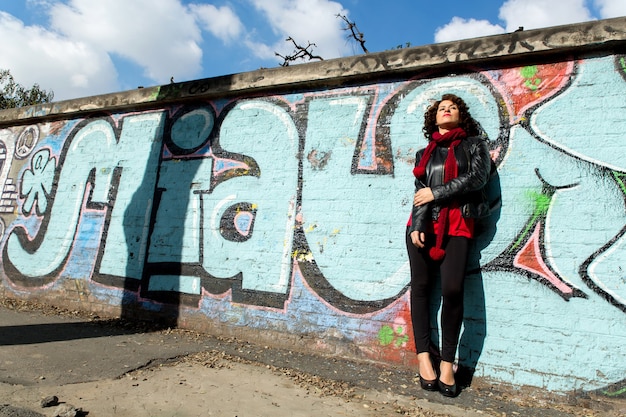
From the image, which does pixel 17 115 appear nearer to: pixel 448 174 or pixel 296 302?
pixel 296 302

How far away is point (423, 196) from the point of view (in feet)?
10.9

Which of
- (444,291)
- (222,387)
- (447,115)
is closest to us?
(222,387)

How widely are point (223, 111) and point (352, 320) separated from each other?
2614 millimetres

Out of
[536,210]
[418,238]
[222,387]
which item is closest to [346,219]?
[418,238]

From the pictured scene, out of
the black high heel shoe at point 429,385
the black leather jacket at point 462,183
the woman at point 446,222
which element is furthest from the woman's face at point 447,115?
the black high heel shoe at point 429,385

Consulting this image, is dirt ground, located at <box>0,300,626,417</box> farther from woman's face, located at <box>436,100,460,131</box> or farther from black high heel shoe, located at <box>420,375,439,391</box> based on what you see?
woman's face, located at <box>436,100,460,131</box>

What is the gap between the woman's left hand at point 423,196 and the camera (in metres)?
3.29

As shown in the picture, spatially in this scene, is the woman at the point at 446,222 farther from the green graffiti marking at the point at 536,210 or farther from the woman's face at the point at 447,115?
the green graffiti marking at the point at 536,210

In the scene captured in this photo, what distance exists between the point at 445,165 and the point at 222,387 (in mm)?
2253

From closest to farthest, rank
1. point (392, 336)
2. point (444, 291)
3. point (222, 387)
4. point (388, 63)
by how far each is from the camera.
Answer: point (222, 387)
point (444, 291)
point (392, 336)
point (388, 63)

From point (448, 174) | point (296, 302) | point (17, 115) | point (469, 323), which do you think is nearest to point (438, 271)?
point (469, 323)

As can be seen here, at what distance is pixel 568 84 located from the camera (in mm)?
3379

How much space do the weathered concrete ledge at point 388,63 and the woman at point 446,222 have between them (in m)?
0.48

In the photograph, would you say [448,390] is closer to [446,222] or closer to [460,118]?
[446,222]
